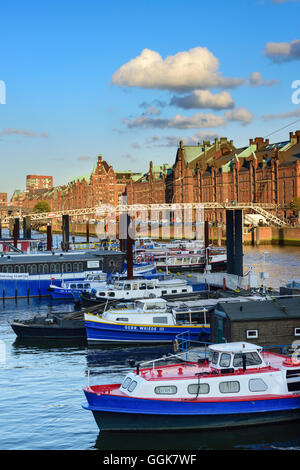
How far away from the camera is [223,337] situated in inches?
1127

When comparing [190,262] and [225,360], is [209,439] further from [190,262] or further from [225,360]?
[190,262]

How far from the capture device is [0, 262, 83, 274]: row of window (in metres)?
60.4

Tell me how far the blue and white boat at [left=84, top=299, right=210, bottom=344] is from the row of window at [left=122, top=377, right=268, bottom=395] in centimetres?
1242

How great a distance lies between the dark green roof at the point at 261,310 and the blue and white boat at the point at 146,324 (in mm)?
5670

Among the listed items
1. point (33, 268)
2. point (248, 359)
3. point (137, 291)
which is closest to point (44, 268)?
point (33, 268)

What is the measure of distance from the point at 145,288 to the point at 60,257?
2067 cm

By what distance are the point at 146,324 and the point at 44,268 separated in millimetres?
29606

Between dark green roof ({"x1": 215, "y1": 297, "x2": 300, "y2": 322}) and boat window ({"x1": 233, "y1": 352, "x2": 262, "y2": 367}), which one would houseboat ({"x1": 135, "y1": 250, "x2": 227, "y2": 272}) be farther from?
boat window ({"x1": 233, "y1": 352, "x2": 262, "y2": 367})

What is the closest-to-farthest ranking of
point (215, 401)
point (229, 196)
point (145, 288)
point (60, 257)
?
point (215, 401)
point (145, 288)
point (60, 257)
point (229, 196)

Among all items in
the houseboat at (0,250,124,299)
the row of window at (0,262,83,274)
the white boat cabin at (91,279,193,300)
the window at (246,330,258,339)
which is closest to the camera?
the window at (246,330,258,339)

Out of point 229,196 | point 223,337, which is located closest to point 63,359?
point 223,337

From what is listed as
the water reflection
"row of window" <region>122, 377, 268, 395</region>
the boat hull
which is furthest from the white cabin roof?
the water reflection
